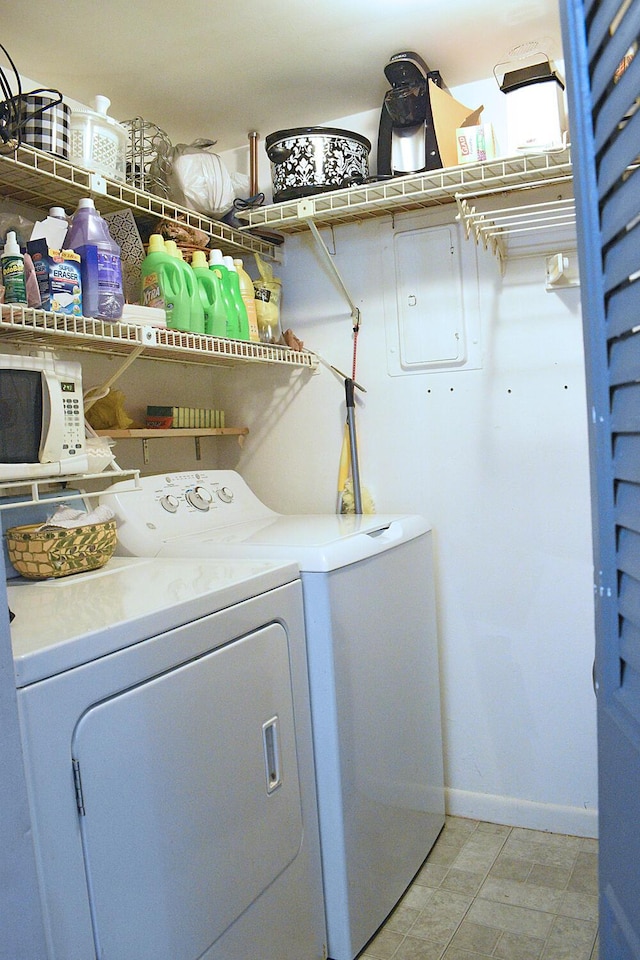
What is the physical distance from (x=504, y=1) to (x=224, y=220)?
1.09m

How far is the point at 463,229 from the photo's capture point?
2.57m

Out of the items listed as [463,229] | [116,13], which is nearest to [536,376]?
[463,229]

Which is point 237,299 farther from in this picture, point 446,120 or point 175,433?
point 446,120

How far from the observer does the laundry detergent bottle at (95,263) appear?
1831 mm

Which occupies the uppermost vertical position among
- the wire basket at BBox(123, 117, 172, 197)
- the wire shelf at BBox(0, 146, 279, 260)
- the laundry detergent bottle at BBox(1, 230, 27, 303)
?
the wire basket at BBox(123, 117, 172, 197)

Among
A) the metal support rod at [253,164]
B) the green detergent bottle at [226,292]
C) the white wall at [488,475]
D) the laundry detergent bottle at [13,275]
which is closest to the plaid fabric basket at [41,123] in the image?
the laundry detergent bottle at [13,275]

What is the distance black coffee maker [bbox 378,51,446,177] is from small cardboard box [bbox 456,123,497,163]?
Result: 0.11m

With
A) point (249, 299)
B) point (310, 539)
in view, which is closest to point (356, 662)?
point (310, 539)

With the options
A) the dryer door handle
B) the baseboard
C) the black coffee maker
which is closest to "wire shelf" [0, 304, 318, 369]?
the black coffee maker

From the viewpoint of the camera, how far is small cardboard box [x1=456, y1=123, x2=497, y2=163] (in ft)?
7.22

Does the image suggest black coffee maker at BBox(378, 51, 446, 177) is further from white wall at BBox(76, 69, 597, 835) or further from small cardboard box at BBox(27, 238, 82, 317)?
small cardboard box at BBox(27, 238, 82, 317)

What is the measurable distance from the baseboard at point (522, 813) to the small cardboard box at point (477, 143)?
209 centimetres

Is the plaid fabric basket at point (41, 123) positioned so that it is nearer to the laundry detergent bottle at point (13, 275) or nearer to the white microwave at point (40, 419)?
the laundry detergent bottle at point (13, 275)

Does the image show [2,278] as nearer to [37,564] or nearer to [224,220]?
[37,564]
